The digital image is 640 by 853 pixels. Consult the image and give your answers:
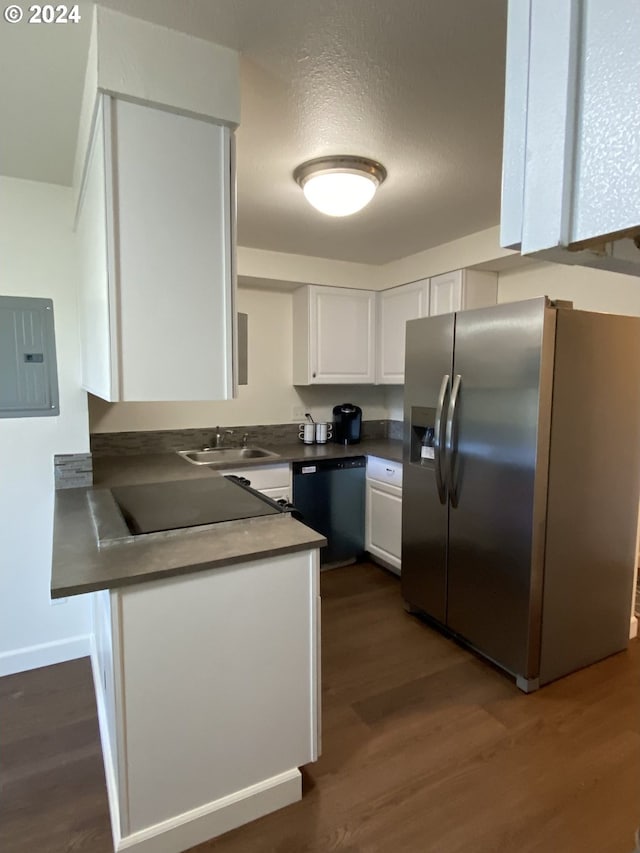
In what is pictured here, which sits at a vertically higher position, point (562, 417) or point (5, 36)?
point (5, 36)

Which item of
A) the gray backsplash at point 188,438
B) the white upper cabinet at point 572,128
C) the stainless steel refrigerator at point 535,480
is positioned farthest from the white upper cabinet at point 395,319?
the white upper cabinet at point 572,128

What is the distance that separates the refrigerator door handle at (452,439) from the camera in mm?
2457

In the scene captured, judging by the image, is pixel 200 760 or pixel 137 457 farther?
pixel 137 457

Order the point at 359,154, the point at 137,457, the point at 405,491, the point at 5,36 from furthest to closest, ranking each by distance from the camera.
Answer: the point at 137,457
the point at 405,491
the point at 359,154
the point at 5,36

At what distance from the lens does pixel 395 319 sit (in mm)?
3768

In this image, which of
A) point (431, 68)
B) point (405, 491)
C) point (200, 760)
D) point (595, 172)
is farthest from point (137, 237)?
point (405, 491)

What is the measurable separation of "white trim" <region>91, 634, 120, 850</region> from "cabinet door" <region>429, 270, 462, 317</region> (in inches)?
110

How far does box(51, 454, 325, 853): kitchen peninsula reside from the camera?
1367 mm

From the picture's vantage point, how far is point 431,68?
60.3 inches

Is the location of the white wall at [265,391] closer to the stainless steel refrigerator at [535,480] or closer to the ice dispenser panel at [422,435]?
the ice dispenser panel at [422,435]

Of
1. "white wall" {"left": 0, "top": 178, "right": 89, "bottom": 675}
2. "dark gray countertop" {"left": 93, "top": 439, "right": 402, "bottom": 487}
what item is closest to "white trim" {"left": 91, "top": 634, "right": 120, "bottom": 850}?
"white wall" {"left": 0, "top": 178, "right": 89, "bottom": 675}

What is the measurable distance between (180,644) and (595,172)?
1.49 meters

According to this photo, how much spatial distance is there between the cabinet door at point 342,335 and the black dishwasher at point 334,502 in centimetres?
73

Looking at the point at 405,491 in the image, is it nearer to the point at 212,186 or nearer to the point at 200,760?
the point at 200,760
